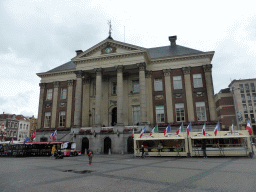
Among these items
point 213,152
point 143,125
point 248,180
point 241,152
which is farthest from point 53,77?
point 248,180

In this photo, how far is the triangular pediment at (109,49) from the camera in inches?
1292

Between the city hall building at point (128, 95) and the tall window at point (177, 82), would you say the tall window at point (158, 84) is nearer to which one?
the city hall building at point (128, 95)

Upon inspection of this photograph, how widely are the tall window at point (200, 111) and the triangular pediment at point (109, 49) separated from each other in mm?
13615

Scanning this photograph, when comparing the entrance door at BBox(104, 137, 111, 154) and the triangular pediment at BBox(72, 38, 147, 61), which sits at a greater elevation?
the triangular pediment at BBox(72, 38, 147, 61)

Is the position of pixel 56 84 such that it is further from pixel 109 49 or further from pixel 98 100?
pixel 109 49

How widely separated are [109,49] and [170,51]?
41.1 ft

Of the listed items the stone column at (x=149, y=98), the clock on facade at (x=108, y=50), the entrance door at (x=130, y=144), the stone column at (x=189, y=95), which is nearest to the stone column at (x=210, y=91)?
the stone column at (x=189, y=95)

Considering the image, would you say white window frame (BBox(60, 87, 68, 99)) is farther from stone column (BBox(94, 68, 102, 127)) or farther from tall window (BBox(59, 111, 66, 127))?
stone column (BBox(94, 68, 102, 127))

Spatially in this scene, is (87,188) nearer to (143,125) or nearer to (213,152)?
(213,152)

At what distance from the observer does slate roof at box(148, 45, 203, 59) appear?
3558 centimetres

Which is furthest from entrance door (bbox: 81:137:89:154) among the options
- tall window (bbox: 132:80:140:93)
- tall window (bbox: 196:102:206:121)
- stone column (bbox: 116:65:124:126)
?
tall window (bbox: 196:102:206:121)

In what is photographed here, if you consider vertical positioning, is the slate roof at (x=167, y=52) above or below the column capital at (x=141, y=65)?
above

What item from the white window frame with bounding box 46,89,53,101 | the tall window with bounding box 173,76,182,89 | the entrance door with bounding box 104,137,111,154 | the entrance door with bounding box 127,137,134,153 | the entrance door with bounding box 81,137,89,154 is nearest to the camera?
the entrance door with bounding box 127,137,134,153

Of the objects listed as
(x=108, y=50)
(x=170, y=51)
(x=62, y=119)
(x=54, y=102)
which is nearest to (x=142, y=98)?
(x=108, y=50)
